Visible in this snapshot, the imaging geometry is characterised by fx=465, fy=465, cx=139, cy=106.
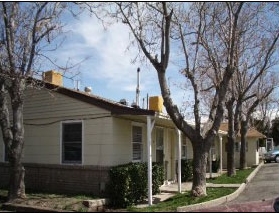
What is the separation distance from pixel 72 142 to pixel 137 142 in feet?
8.03

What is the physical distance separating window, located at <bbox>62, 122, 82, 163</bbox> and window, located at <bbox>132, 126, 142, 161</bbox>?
6.68 feet

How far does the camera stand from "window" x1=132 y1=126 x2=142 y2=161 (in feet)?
56.0

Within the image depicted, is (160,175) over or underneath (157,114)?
underneath

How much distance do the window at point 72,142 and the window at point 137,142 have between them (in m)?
2.04

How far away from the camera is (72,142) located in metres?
16.4

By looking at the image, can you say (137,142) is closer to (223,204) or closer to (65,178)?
(65,178)

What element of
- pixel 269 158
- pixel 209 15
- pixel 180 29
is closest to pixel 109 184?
pixel 180 29

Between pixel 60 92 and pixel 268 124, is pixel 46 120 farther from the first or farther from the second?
pixel 268 124

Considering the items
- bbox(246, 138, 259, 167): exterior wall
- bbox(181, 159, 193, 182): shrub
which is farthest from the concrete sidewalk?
bbox(246, 138, 259, 167): exterior wall

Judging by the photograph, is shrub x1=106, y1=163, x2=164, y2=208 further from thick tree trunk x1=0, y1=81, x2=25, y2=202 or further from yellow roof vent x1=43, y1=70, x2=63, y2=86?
yellow roof vent x1=43, y1=70, x2=63, y2=86

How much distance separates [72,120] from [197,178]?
4791 millimetres

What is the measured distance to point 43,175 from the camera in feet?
55.6

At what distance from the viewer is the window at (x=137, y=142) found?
672 inches

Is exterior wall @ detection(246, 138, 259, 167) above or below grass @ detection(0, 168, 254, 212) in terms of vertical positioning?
above
